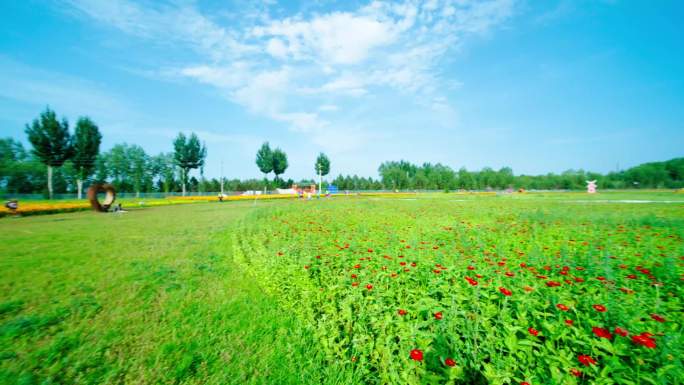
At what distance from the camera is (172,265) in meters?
6.73

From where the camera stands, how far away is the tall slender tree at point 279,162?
245 ft

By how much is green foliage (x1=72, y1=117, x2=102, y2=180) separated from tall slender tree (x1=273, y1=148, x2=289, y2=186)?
37252 millimetres

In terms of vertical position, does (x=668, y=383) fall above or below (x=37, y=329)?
above

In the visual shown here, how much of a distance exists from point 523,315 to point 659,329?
107 centimetres

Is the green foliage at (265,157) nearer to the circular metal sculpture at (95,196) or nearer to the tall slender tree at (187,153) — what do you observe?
the tall slender tree at (187,153)

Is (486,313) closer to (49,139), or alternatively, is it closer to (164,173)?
(49,139)

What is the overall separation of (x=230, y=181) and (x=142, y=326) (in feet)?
318

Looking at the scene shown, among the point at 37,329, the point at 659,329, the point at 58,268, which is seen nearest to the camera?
the point at 659,329

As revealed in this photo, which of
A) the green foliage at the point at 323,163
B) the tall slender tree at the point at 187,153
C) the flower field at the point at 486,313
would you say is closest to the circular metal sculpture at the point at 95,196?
the flower field at the point at 486,313

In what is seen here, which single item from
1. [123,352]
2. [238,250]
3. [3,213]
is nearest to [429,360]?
[123,352]

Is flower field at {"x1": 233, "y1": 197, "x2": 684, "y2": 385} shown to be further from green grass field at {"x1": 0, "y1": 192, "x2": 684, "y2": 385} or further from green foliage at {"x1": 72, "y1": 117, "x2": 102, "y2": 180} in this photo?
green foliage at {"x1": 72, "y1": 117, "x2": 102, "y2": 180}

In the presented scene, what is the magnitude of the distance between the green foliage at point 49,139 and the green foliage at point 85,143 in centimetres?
236

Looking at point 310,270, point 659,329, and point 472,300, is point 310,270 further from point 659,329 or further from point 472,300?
point 659,329

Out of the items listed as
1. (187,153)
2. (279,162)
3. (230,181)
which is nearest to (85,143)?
(187,153)
